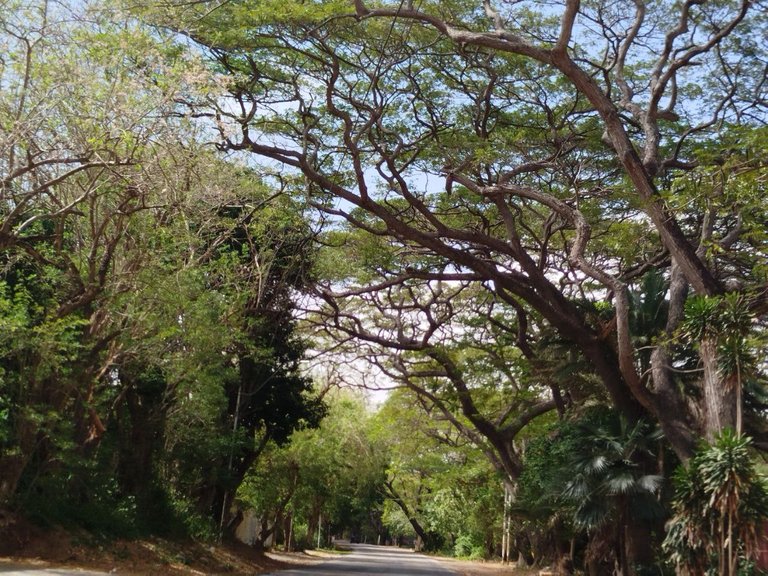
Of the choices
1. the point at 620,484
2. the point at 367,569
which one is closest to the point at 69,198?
the point at 620,484

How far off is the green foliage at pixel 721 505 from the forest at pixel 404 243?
4 cm

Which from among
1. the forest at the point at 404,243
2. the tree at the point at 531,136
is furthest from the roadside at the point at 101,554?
the tree at the point at 531,136

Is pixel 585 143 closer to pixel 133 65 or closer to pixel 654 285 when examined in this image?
pixel 654 285

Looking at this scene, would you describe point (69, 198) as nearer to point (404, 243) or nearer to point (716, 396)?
point (404, 243)

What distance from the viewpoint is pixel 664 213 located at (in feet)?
42.9

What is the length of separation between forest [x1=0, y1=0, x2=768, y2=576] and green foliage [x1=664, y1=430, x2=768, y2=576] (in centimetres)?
4

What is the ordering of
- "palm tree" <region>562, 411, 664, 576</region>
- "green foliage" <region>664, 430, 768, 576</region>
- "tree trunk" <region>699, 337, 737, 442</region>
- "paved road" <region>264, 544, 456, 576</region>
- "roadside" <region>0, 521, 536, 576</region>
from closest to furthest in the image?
"green foliage" <region>664, 430, 768, 576</region> < "tree trunk" <region>699, 337, 737, 442</region> < "palm tree" <region>562, 411, 664, 576</region> < "roadside" <region>0, 521, 536, 576</region> < "paved road" <region>264, 544, 456, 576</region>

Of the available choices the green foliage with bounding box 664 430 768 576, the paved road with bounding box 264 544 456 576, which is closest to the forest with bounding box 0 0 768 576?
the green foliage with bounding box 664 430 768 576

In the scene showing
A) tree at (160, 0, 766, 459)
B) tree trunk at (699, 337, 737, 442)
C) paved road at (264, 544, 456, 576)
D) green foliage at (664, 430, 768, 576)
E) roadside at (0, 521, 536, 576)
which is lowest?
paved road at (264, 544, 456, 576)

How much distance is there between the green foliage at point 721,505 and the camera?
1055cm

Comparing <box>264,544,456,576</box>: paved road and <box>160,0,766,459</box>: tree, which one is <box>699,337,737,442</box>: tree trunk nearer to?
<box>160,0,766,459</box>: tree

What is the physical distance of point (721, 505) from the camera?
1058 centimetres

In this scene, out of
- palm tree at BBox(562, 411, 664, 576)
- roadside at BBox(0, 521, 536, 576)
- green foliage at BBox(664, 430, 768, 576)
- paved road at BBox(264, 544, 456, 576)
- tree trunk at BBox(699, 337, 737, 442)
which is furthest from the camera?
paved road at BBox(264, 544, 456, 576)

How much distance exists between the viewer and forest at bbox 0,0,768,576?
39.0ft
